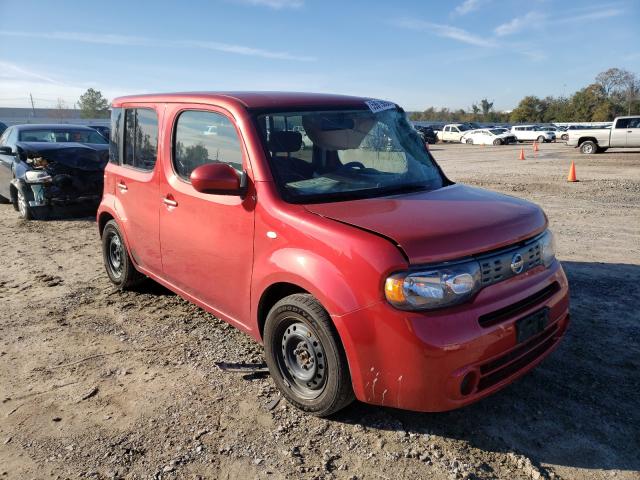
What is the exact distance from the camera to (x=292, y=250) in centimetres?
292

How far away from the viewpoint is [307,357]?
3.04 metres

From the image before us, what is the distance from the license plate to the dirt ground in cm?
58

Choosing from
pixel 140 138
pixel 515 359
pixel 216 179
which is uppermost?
→ pixel 140 138

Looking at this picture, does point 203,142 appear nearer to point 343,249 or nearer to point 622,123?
point 343,249

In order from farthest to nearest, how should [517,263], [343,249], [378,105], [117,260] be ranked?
[117,260], [378,105], [517,263], [343,249]

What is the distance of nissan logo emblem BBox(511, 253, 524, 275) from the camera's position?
111 inches

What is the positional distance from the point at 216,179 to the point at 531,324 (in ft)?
6.59

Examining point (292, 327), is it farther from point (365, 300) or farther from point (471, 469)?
point (471, 469)

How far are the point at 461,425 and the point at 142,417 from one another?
1.93m

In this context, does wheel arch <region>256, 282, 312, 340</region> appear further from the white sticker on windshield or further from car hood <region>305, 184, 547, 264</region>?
the white sticker on windshield

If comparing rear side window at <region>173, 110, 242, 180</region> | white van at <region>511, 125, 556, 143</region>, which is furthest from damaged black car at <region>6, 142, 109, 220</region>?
white van at <region>511, 125, 556, 143</region>

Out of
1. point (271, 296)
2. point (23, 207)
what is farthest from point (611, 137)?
point (271, 296)

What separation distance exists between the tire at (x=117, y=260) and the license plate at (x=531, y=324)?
Result: 12.2ft

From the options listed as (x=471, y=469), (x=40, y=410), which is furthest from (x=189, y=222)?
(x=471, y=469)
